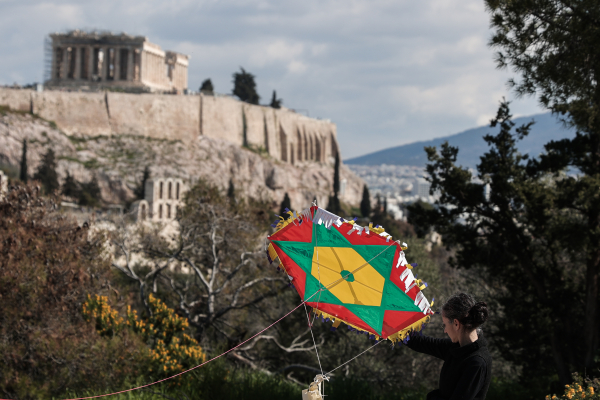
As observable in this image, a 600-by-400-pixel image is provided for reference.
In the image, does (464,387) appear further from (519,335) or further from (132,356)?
(519,335)

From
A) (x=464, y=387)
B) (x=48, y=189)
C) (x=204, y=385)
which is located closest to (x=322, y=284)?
(x=464, y=387)

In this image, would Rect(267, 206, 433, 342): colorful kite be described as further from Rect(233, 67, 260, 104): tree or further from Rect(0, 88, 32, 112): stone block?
Rect(233, 67, 260, 104): tree

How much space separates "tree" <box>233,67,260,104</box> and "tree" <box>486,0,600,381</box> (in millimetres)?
71816

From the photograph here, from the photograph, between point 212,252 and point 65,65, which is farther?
point 65,65

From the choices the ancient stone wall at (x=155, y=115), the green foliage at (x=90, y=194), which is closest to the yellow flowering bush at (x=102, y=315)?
the green foliage at (x=90, y=194)

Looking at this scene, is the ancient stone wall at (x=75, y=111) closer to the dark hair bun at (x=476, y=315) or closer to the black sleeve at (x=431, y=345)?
the black sleeve at (x=431, y=345)

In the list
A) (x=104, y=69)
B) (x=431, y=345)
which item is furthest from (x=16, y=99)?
(x=431, y=345)

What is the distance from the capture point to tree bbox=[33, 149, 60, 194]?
44438 mm

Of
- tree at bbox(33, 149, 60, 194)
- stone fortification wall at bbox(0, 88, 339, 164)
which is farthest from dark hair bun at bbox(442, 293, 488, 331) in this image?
stone fortification wall at bbox(0, 88, 339, 164)

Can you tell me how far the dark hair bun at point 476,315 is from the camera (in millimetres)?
3188

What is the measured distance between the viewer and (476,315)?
3191mm

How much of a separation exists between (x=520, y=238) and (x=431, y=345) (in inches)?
304

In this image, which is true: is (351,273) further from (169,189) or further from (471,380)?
(169,189)

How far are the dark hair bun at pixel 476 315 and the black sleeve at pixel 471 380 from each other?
179mm
